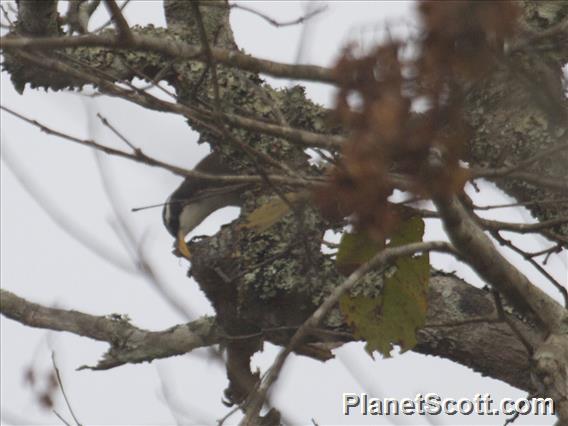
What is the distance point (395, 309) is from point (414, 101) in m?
1.00

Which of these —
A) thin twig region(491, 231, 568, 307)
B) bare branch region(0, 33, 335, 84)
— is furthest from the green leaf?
bare branch region(0, 33, 335, 84)

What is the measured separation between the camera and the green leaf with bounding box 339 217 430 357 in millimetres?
A: 2357

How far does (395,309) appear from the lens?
94.7 inches

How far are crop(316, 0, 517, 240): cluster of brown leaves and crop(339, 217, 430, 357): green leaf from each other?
0.82 meters

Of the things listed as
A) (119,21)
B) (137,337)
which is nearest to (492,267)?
(119,21)

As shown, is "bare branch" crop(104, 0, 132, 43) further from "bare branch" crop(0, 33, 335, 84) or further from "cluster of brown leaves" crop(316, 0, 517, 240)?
"cluster of brown leaves" crop(316, 0, 517, 240)

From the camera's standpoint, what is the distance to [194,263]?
308 cm

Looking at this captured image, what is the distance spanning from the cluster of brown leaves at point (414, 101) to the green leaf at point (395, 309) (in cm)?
82

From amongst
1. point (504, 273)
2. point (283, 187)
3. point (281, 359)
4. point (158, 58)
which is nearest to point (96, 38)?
point (283, 187)

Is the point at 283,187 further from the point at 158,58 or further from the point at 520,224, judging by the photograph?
the point at 158,58

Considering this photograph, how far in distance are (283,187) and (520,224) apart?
49cm

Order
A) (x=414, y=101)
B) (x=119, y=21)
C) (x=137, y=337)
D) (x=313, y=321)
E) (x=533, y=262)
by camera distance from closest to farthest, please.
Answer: (x=414, y=101) < (x=313, y=321) < (x=119, y=21) < (x=533, y=262) < (x=137, y=337)

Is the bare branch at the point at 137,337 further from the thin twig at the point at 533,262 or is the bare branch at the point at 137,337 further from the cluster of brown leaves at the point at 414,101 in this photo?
the cluster of brown leaves at the point at 414,101

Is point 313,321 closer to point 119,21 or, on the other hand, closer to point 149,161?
point 149,161
